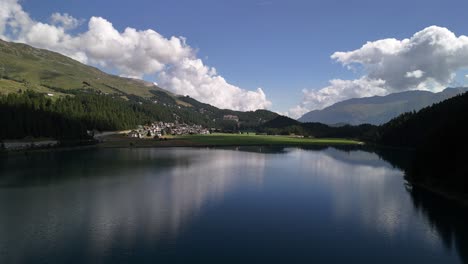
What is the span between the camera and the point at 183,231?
29250mm

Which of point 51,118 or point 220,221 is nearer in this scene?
point 220,221

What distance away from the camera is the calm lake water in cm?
2486

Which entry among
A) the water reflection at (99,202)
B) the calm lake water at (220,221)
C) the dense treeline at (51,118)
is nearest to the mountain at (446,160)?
the calm lake water at (220,221)

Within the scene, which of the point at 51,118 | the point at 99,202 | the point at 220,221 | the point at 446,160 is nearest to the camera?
the point at 220,221

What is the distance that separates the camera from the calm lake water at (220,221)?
24859 mm

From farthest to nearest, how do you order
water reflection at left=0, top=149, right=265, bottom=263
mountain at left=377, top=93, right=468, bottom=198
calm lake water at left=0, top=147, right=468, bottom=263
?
mountain at left=377, top=93, right=468, bottom=198 < water reflection at left=0, top=149, right=265, bottom=263 < calm lake water at left=0, top=147, right=468, bottom=263

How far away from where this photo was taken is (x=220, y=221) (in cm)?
3303

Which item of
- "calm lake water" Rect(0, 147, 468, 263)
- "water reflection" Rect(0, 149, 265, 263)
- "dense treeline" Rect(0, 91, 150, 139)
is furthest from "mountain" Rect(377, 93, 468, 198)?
"dense treeline" Rect(0, 91, 150, 139)

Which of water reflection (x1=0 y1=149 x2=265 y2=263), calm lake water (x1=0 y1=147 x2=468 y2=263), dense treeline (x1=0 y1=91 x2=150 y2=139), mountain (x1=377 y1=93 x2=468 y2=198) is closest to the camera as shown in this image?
calm lake water (x1=0 y1=147 x2=468 y2=263)

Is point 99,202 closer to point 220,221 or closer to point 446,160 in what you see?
point 220,221

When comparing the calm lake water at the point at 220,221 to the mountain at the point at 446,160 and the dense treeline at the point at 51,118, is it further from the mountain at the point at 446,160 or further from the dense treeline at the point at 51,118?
the dense treeline at the point at 51,118

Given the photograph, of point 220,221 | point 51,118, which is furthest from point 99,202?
point 51,118

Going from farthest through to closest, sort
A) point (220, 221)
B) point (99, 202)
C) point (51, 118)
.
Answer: point (51, 118)
point (99, 202)
point (220, 221)

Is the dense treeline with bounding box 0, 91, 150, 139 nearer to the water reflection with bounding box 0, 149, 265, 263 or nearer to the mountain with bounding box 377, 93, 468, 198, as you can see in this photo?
the water reflection with bounding box 0, 149, 265, 263
